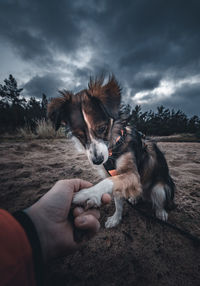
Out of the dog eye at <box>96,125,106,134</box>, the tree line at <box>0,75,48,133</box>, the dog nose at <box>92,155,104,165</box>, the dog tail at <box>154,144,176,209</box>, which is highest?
the tree line at <box>0,75,48,133</box>

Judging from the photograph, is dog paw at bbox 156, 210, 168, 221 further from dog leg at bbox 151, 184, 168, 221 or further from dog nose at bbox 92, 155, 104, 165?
dog nose at bbox 92, 155, 104, 165

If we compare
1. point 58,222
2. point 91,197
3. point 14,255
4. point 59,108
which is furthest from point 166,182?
point 59,108

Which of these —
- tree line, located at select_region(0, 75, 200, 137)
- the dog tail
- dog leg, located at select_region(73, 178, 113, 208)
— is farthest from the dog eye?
tree line, located at select_region(0, 75, 200, 137)

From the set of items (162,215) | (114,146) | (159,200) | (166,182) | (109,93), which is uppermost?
(109,93)

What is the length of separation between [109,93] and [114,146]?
3.26 feet

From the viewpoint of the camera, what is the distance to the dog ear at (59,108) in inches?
90.1

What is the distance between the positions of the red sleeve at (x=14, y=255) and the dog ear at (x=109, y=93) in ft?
5.64

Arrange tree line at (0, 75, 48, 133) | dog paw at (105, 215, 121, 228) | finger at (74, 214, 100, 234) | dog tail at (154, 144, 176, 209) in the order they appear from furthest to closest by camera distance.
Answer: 1. tree line at (0, 75, 48, 133)
2. dog tail at (154, 144, 176, 209)
3. dog paw at (105, 215, 121, 228)
4. finger at (74, 214, 100, 234)

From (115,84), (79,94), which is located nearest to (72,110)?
(79,94)

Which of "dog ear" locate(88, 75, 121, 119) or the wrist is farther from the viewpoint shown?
"dog ear" locate(88, 75, 121, 119)

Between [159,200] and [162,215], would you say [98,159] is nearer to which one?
[159,200]

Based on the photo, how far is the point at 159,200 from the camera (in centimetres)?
181

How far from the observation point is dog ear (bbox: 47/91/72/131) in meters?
2.29

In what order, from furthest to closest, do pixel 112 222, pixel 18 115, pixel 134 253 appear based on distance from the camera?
1. pixel 18 115
2. pixel 112 222
3. pixel 134 253
